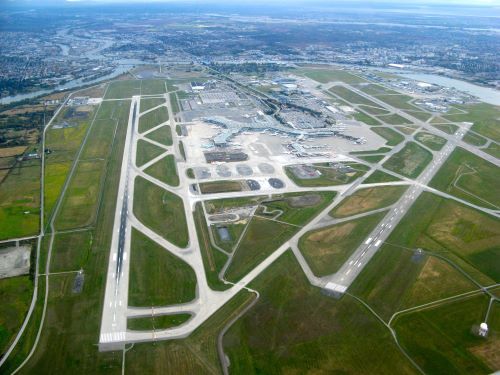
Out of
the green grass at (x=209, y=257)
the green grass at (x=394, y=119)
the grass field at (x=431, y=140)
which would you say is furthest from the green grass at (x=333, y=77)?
the green grass at (x=209, y=257)

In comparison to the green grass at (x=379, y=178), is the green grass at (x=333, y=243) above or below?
above

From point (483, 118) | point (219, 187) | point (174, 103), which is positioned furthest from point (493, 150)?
point (174, 103)

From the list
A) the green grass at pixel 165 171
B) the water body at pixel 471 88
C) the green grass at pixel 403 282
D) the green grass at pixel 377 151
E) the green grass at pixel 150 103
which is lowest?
the water body at pixel 471 88

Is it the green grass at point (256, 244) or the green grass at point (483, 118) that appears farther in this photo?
the green grass at point (483, 118)

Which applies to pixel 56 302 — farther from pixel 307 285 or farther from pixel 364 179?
pixel 364 179

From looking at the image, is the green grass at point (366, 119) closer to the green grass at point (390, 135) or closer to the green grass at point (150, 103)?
the green grass at point (390, 135)

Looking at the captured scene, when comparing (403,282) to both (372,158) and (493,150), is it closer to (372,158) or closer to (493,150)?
(372,158)

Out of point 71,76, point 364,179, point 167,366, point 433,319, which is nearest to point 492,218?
point 364,179
